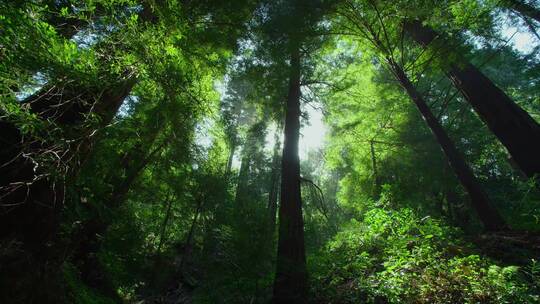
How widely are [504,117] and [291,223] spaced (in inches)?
220

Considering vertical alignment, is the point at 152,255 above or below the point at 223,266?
above

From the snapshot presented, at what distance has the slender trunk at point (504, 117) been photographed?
6.30 meters

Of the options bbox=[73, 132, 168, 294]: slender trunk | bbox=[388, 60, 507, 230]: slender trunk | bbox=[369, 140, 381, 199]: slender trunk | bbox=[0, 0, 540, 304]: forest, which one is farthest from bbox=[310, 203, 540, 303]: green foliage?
bbox=[73, 132, 168, 294]: slender trunk

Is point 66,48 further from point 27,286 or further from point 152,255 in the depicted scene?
point 152,255

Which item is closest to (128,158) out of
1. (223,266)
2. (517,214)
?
(223,266)

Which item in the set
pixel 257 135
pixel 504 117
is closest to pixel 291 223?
pixel 257 135

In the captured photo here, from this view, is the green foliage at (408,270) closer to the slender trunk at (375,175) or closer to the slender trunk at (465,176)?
the slender trunk at (465,176)

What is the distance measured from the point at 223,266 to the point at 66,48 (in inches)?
201

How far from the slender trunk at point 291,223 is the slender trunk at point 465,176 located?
2.84m

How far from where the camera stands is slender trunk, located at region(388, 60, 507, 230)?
6.73 meters

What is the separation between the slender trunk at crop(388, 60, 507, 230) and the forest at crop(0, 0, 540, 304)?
34mm

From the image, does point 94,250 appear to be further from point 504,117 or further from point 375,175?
point 504,117

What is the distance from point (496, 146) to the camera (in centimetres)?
1335

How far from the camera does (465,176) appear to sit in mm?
7113
